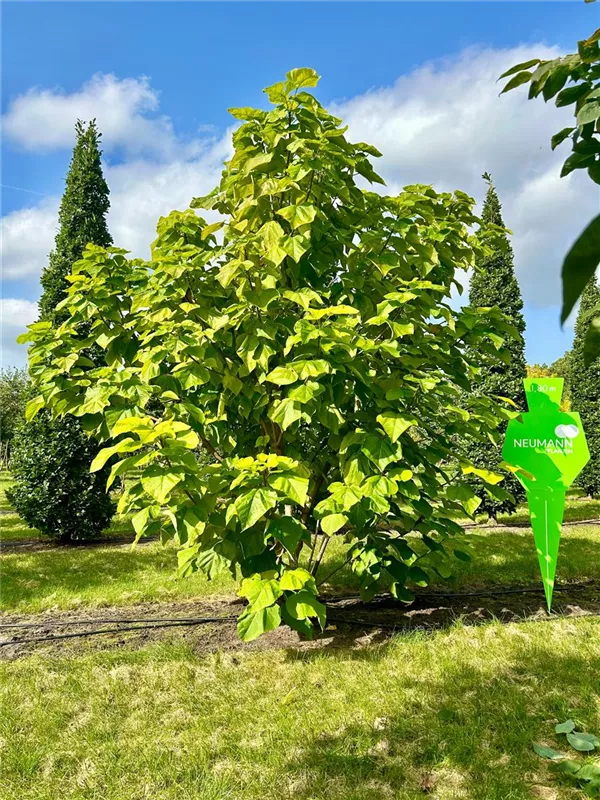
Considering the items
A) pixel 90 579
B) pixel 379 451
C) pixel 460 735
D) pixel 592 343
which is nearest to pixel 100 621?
pixel 90 579

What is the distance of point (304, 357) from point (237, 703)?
196 cm

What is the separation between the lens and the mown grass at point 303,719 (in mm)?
2188

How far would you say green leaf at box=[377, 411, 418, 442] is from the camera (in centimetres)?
293

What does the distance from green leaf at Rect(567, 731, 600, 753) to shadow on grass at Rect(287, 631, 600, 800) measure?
0.23 ft

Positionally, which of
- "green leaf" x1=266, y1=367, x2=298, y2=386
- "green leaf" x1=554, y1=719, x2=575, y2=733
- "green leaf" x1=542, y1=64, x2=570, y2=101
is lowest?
"green leaf" x1=554, y1=719, x2=575, y2=733

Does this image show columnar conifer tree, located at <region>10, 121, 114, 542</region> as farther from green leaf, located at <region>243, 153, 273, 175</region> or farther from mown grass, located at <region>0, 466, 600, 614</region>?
green leaf, located at <region>243, 153, 273, 175</region>

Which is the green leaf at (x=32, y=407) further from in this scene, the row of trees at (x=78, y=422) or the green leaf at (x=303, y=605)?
the row of trees at (x=78, y=422)

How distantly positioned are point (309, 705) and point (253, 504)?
115cm

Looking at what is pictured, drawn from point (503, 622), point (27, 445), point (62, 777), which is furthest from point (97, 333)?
point (27, 445)

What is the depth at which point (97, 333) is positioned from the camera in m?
3.75

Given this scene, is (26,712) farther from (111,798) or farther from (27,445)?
(27,445)

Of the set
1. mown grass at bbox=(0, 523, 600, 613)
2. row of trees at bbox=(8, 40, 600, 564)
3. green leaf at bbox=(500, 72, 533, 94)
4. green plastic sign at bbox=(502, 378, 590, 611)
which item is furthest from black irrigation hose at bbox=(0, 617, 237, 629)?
green leaf at bbox=(500, 72, 533, 94)

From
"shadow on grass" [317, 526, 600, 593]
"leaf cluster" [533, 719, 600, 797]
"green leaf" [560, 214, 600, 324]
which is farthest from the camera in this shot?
"shadow on grass" [317, 526, 600, 593]

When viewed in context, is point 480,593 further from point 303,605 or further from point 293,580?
point 293,580
